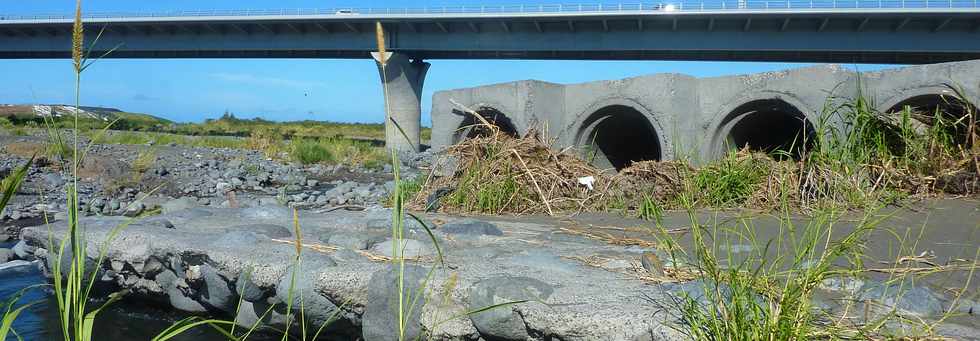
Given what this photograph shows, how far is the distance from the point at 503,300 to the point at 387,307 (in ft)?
2.01

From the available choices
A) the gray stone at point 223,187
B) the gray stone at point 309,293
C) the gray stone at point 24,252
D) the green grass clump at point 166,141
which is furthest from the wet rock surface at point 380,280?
the green grass clump at point 166,141

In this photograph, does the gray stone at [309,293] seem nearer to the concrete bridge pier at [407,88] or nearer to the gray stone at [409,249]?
the gray stone at [409,249]

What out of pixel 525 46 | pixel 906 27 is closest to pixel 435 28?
pixel 525 46

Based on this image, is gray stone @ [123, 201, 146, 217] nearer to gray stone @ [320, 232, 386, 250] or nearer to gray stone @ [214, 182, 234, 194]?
gray stone @ [214, 182, 234, 194]

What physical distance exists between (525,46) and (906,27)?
9.96 meters

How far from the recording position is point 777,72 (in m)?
7.65

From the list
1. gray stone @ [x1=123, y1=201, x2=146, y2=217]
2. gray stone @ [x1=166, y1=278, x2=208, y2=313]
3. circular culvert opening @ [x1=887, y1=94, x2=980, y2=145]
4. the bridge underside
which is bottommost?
gray stone @ [x1=166, y1=278, x2=208, y2=313]

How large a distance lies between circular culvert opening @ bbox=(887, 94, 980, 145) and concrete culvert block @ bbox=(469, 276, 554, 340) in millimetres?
4227

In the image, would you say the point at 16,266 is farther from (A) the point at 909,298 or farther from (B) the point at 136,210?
(A) the point at 909,298

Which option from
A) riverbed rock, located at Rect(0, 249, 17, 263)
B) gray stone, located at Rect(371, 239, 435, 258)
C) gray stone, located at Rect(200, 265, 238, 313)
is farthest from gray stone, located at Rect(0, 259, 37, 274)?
gray stone, located at Rect(371, 239, 435, 258)

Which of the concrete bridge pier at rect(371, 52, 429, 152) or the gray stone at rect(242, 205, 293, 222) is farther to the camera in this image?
the concrete bridge pier at rect(371, 52, 429, 152)

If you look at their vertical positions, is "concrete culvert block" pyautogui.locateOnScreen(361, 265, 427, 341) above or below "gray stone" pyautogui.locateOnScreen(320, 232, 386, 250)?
below

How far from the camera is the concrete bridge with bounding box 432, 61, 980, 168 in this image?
21.9ft

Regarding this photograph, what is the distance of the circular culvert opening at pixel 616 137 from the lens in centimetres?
920
